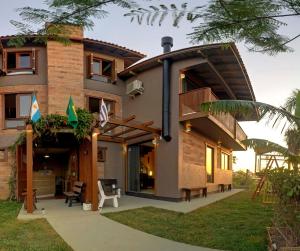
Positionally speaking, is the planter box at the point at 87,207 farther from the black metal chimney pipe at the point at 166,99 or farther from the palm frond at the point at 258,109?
the palm frond at the point at 258,109

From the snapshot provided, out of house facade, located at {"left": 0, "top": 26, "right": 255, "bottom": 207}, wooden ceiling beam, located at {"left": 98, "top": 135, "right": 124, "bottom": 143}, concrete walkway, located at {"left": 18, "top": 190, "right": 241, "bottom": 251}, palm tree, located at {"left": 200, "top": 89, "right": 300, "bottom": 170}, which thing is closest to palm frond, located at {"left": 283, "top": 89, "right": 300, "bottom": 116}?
palm tree, located at {"left": 200, "top": 89, "right": 300, "bottom": 170}

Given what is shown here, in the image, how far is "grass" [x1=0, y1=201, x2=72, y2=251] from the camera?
7.37 metres

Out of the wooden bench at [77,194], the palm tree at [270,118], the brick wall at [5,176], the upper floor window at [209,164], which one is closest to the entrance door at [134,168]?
the upper floor window at [209,164]

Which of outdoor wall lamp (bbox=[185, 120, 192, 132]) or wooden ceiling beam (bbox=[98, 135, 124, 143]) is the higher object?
outdoor wall lamp (bbox=[185, 120, 192, 132])

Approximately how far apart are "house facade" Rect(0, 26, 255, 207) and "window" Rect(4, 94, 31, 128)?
2.0 inches

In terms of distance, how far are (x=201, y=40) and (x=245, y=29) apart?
16.7 inches

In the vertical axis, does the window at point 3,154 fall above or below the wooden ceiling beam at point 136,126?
below

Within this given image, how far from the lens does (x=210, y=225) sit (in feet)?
31.7

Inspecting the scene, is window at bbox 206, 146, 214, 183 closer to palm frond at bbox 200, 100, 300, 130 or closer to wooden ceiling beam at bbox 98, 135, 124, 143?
wooden ceiling beam at bbox 98, 135, 124, 143

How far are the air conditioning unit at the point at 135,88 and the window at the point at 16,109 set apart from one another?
530 cm

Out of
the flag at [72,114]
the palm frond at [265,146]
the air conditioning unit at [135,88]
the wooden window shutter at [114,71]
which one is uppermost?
the wooden window shutter at [114,71]

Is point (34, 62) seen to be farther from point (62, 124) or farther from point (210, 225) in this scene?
point (210, 225)

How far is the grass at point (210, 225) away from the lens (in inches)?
306

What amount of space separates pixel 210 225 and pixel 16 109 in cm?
1256
